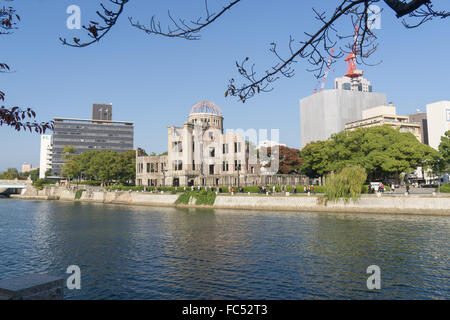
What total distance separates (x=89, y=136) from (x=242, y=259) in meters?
153

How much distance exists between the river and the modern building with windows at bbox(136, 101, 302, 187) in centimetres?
4006

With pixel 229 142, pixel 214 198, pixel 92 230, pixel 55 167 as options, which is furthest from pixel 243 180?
pixel 55 167

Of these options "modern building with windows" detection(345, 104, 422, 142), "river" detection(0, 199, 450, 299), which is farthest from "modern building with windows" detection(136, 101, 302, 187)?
"modern building with windows" detection(345, 104, 422, 142)

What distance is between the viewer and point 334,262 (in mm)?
17766

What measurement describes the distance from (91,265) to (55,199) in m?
81.2

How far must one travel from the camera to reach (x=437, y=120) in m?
97.0

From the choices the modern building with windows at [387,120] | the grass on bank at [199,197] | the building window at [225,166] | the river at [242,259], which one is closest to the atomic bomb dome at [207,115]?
the building window at [225,166]

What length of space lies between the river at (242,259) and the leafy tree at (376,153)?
22.1 metres

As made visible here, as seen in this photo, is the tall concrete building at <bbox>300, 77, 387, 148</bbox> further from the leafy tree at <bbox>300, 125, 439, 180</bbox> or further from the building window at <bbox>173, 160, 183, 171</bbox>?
the building window at <bbox>173, 160, 183, 171</bbox>

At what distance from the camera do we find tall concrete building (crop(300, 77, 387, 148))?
5226 inches

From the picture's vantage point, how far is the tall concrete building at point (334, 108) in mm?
132750

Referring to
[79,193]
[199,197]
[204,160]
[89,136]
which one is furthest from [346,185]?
[89,136]

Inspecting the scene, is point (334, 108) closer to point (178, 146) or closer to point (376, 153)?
point (178, 146)

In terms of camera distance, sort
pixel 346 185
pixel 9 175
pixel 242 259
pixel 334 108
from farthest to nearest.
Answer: pixel 9 175
pixel 334 108
pixel 346 185
pixel 242 259
